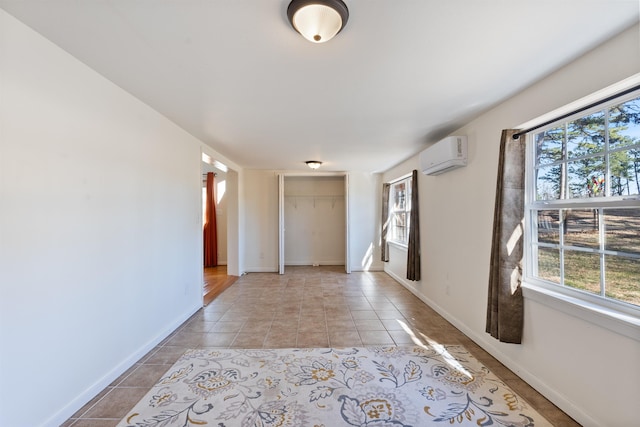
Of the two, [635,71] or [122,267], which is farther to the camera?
[122,267]

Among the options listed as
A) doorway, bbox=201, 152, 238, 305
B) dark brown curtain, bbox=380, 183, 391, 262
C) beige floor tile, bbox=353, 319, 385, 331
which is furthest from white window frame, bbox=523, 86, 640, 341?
doorway, bbox=201, 152, 238, 305

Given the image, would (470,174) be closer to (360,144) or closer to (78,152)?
(360,144)

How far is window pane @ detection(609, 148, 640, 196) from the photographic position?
4.59 ft

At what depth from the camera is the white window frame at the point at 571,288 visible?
1.38 meters

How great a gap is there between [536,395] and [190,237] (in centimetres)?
363

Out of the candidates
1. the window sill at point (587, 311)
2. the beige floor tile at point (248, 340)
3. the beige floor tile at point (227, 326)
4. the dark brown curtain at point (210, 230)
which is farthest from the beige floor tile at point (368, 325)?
the dark brown curtain at point (210, 230)

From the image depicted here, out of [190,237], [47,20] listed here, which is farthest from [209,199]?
[47,20]

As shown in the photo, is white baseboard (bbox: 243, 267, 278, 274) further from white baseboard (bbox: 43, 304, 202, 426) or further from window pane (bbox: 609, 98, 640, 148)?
window pane (bbox: 609, 98, 640, 148)

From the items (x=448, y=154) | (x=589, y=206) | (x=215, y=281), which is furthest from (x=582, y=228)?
(x=215, y=281)

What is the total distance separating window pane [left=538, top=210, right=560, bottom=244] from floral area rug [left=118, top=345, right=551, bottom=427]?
3.80 ft

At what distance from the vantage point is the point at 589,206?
1.62 metres

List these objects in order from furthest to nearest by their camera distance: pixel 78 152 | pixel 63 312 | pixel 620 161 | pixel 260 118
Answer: pixel 260 118
pixel 78 152
pixel 63 312
pixel 620 161

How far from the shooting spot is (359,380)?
1994mm

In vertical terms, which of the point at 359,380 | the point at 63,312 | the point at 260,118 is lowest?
the point at 359,380
